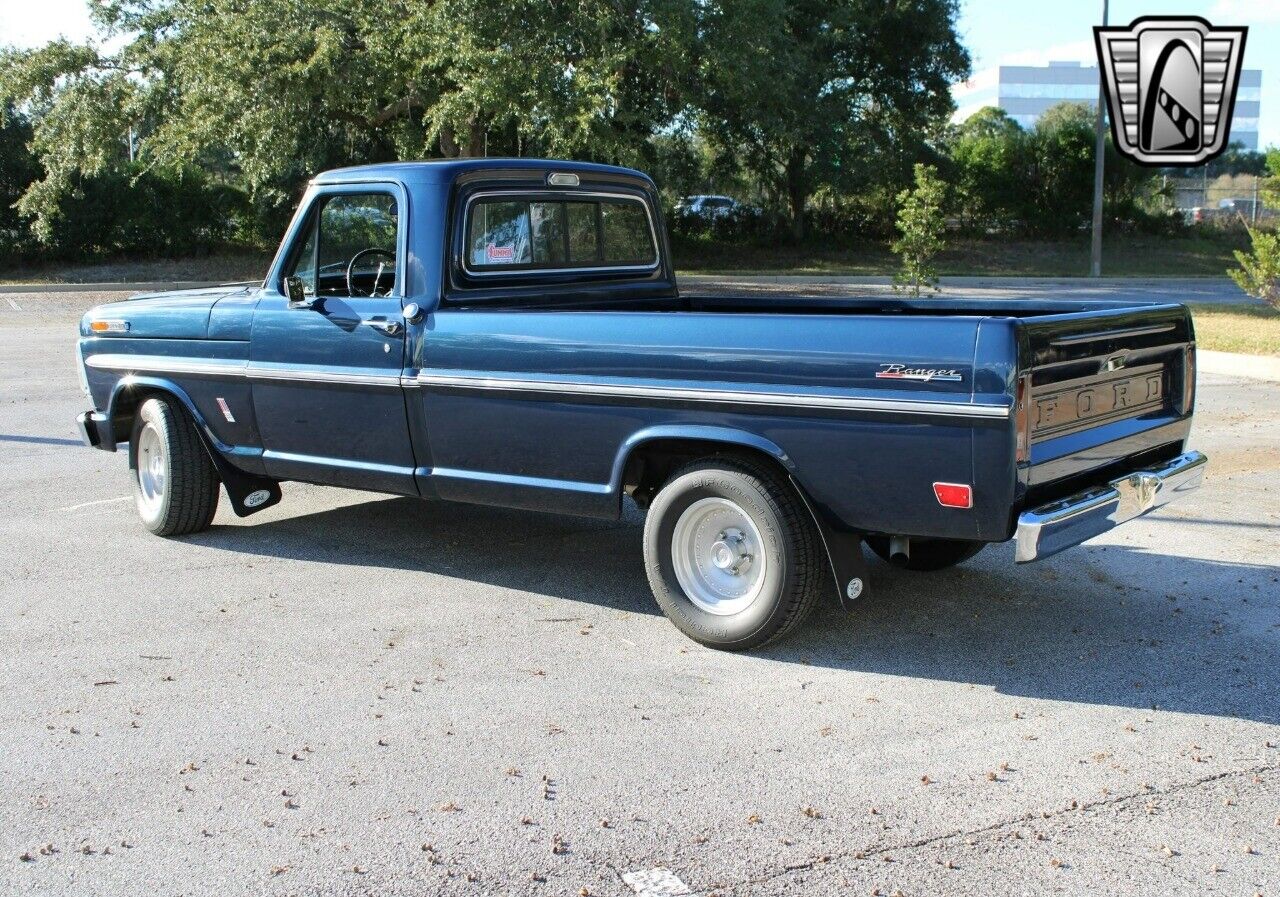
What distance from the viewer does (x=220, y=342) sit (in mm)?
6641

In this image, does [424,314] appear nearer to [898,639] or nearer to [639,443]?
[639,443]

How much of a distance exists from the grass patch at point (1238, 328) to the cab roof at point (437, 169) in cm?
1038

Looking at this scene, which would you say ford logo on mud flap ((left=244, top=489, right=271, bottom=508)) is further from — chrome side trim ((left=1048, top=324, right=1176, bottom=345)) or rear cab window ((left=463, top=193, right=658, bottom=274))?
chrome side trim ((left=1048, top=324, right=1176, bottom=345))

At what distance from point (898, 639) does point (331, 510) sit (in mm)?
3895

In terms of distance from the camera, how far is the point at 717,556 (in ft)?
17.3

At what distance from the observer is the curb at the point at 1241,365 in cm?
1330

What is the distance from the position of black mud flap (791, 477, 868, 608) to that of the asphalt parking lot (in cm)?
31

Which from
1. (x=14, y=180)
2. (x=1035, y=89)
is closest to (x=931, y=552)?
(x=14, y=180)

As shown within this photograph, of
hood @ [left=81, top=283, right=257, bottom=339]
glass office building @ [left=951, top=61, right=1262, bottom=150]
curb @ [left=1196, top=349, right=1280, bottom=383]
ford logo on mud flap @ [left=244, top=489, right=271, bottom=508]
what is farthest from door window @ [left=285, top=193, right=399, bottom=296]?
glass office building @ [left=951, top=61, right=1262, bottom=150]

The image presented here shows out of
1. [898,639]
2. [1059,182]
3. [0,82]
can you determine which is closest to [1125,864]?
[898,639]

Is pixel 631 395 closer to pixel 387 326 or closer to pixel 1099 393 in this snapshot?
pixel 387 326

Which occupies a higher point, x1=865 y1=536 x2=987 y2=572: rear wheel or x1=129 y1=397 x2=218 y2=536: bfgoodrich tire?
x1=129 y1=397 x2=218 y2=536: bfgoodrich tire

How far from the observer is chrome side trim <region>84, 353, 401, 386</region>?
6.00m

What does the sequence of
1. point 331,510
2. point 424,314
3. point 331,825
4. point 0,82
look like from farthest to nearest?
point 0,82 → point 331,510 → point 424,314 → point 331,825
